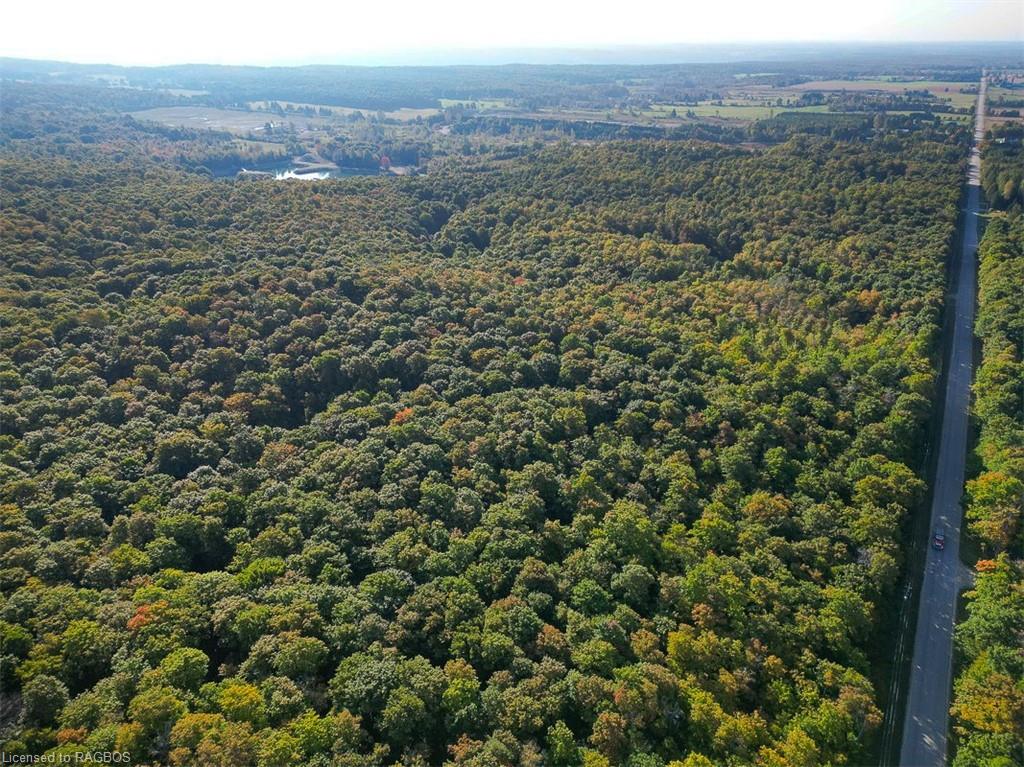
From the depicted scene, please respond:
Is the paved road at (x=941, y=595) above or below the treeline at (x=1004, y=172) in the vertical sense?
below

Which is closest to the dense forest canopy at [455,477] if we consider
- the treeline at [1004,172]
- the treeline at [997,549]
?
the treeline at [997,549]

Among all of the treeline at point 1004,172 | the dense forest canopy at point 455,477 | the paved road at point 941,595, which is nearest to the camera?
the dense forest canopy at point 455,477

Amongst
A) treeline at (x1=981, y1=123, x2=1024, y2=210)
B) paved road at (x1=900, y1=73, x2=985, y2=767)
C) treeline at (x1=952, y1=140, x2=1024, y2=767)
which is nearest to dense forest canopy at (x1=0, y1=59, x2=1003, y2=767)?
paved road at (x1=900, y1=73, x2=985, y2=767)

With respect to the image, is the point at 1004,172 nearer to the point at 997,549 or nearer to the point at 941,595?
the point at 997,549

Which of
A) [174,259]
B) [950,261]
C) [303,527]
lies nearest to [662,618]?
[303,527]

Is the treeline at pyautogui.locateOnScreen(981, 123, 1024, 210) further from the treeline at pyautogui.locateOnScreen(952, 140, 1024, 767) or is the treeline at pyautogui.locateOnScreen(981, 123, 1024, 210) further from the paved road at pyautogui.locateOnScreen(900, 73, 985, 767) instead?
the paved road at pyautogui.locateOnScreen(900, 73, 985, 767)

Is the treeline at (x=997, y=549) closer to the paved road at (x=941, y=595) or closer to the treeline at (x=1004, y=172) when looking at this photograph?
the paved road at (x=941, y=595)

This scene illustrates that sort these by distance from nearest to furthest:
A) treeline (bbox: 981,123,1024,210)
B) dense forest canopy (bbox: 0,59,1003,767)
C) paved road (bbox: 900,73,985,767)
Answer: dense forest canopy (bbox: 0,59,1003,767) < paved road (bbox: 900,73,985,767) < treeline (bbox: 981,123,1024,210)
